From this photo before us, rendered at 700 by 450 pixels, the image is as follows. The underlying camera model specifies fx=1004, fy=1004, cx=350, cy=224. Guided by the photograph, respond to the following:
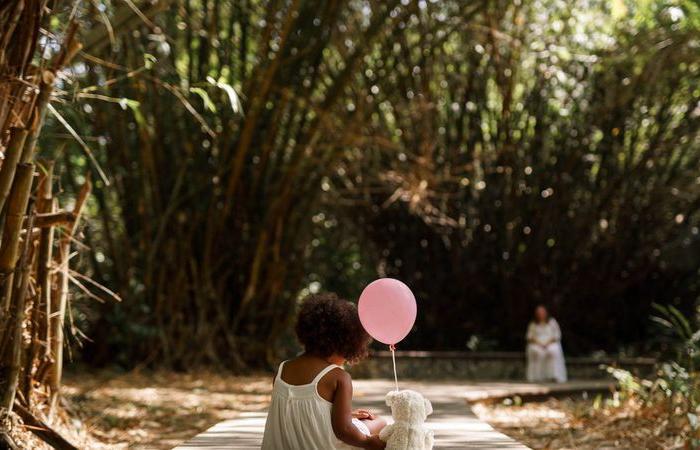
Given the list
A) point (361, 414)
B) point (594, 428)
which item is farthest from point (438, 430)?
point (361, 414)

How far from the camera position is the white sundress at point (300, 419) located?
9.91ft

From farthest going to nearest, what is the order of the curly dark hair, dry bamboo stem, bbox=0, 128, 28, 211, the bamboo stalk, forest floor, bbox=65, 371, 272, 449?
forest floor, bbox=65, 371, 272, 449
the bamboo stalk
dry bamboo stem, bbox=0, 128, 28, 211
the curly dark hair

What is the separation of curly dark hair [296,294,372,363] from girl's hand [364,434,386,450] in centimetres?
26

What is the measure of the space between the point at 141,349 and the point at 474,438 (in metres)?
5.15

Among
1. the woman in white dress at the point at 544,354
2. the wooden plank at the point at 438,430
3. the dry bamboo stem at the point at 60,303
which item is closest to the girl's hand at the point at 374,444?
the wooden plank at the point at 438,430

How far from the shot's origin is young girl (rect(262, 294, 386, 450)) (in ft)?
9.81

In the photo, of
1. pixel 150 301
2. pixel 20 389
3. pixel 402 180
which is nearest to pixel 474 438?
pixel 20 389

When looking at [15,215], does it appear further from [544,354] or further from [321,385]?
[544,354]

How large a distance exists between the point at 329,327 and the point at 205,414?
336cm

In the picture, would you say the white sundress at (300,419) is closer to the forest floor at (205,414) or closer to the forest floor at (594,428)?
the forest floor at (205,414)

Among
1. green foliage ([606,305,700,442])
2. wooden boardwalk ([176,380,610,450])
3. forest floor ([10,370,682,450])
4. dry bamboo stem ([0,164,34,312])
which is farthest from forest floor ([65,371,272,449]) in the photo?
green foliage ([606,305,700,442])

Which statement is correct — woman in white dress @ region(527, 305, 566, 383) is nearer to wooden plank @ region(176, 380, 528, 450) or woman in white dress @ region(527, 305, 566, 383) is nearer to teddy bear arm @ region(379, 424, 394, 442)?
wooden plank @ region(176, 380, 528, 450)

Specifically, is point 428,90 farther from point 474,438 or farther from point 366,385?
point 474,438

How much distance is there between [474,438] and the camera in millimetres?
4168
